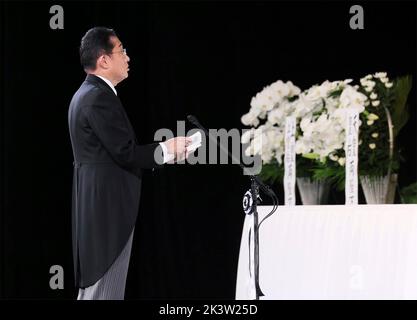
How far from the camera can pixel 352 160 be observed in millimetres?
3398

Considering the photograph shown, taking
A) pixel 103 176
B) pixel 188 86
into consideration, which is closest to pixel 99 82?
pixel 103 176

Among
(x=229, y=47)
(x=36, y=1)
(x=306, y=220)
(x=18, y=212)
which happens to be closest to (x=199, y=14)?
(x=229, y=47)

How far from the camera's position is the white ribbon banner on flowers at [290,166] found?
3714mm

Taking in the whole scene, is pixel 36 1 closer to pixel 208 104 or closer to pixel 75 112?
pixel 208 104

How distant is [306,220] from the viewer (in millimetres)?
3303

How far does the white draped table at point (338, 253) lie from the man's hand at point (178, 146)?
0.56m

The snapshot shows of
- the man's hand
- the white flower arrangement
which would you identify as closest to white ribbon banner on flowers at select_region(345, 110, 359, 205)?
the white flower arrangement

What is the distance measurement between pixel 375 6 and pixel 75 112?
2959 mm

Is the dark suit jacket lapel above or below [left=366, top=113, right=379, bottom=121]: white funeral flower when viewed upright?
above

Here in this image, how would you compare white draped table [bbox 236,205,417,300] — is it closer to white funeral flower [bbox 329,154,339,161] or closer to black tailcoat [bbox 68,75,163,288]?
white funeral flower [bbox 329,154,339,161]

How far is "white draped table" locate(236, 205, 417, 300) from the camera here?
2889 millimetres

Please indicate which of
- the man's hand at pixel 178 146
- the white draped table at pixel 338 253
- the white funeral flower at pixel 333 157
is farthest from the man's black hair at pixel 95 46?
the white funeral flower at pixel 333 157

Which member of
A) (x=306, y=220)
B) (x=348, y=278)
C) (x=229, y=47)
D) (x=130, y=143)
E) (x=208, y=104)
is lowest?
(x=348, y=278)

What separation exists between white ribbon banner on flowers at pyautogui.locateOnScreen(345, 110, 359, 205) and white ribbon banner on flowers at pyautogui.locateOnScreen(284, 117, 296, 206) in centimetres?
34
